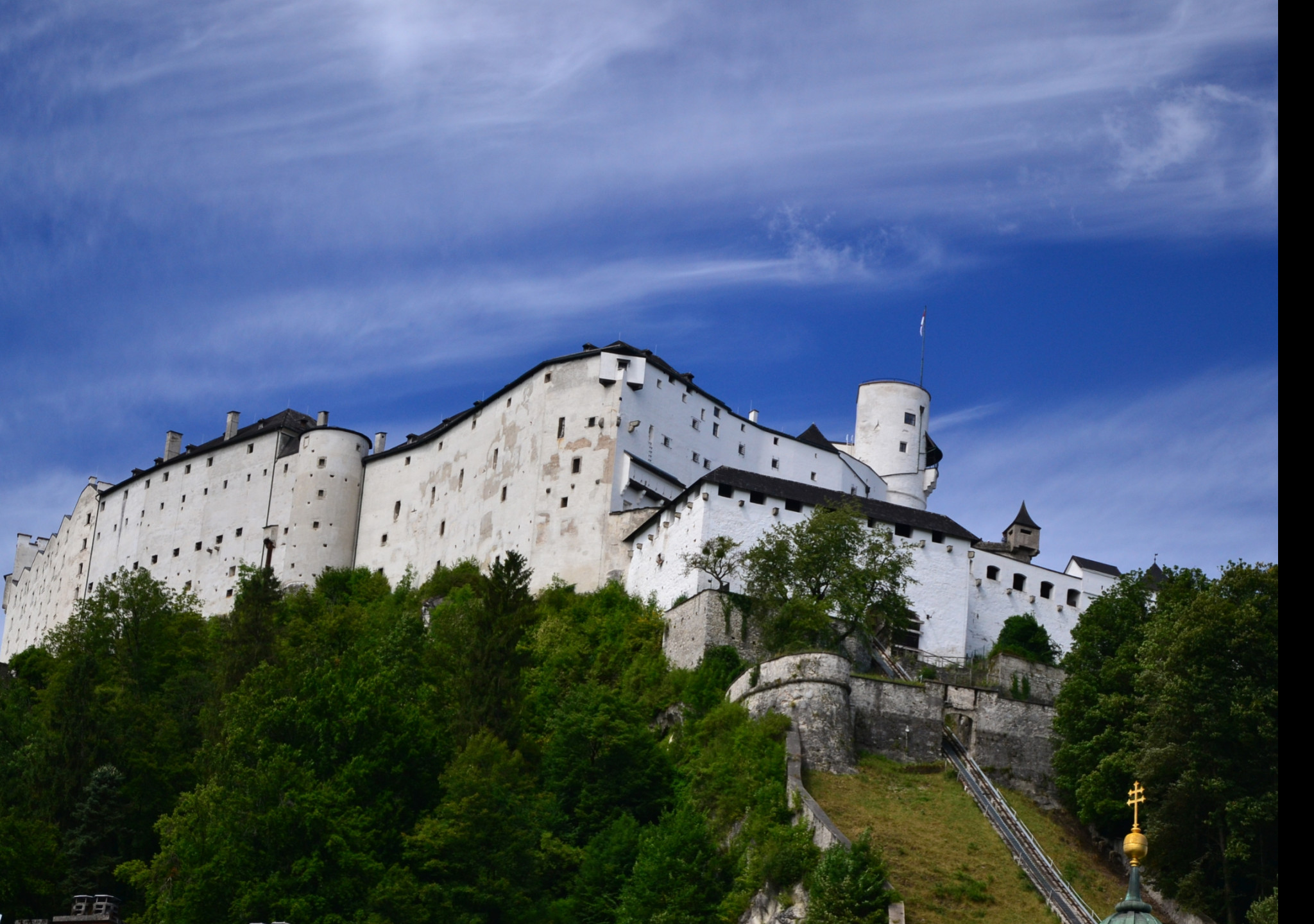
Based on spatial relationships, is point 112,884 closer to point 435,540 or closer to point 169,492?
point 435,540

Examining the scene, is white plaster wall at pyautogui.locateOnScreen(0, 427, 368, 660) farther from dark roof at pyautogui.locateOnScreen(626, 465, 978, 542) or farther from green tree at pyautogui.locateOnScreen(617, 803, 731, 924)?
green tree at pyautogui.locateOnScreen(617, 803, 731, 924)

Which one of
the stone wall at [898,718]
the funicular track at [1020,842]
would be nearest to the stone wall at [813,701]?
the stone wall at [898,718]

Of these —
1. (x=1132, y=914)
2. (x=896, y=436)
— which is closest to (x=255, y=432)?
(x=896, y=436)

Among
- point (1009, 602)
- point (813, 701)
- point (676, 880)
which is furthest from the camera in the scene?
point (1009, 602)

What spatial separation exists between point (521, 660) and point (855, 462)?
35306 mm

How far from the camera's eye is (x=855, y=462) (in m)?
80.8

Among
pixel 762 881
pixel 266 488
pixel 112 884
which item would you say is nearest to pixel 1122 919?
pixel 762 881

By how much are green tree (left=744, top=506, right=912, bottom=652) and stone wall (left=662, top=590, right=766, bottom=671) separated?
67cm

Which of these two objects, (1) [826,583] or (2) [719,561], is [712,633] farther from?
(1) [826,583]

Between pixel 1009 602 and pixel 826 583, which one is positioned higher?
pixel 1009 602

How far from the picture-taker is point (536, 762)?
47906 millimetres

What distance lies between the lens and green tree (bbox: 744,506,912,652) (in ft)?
171

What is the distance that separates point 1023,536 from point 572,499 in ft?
A: 72.6

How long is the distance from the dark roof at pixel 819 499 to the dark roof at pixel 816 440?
1642cm
